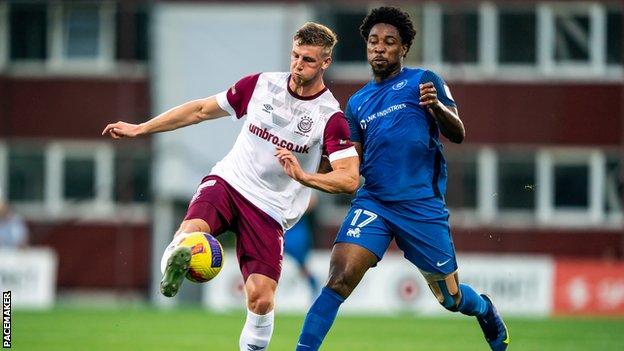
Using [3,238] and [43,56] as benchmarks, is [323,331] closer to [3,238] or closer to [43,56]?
[3,238]

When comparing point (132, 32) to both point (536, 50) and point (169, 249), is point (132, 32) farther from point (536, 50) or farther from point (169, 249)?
point (169, 249)

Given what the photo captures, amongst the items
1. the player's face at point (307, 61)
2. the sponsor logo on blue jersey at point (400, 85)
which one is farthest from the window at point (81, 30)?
the player's face at point (307, 61)

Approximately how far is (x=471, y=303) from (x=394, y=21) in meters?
2.29

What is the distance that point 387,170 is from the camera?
1028 cm

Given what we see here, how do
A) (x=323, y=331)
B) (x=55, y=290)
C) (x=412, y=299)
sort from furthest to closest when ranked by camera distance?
(x=55, y=290), (x=412, y=299), (x=323, y=331)

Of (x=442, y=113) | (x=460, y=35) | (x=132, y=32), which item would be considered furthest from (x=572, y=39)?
(x=442, y=113)

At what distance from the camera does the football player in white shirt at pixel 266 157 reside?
9.98 m

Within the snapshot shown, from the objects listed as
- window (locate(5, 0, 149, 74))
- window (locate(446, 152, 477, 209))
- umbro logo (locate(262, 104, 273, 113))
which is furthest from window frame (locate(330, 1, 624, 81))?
umbro logo (locate(262, 104, 273, 113))

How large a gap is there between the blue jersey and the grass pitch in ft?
12.7

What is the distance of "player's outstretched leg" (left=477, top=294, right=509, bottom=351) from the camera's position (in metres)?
11.2

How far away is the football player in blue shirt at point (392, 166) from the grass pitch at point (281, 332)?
12.1ft

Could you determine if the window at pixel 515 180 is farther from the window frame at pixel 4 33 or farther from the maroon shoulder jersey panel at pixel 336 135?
the maroon shoulder jersey panel at pixel 336 135

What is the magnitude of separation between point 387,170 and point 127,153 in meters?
22.7

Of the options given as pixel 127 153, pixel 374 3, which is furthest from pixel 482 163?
pixel 127 153
